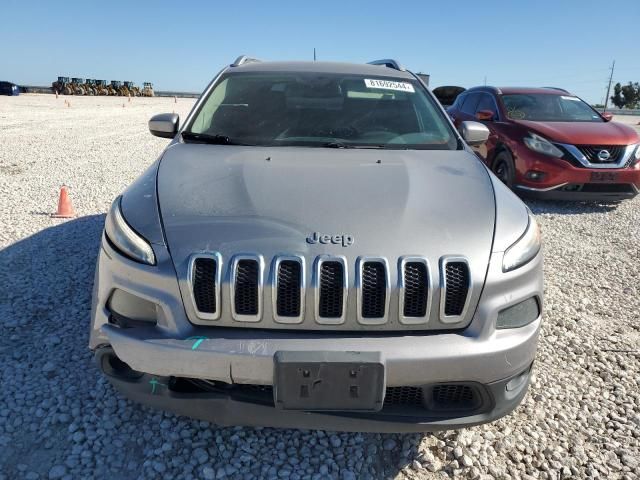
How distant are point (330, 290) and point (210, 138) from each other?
157 cm

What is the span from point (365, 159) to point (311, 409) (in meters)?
1.42

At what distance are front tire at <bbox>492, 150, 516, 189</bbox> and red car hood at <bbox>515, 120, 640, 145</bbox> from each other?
19.1 inches

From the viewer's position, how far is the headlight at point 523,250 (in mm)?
1952

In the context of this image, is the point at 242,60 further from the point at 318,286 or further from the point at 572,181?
the point at 572,181

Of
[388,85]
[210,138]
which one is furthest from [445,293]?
[388,85]

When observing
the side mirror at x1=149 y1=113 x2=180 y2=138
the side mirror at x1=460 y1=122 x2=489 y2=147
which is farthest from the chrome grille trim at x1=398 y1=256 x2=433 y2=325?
the side mirror at x1=149 y1=113 x2=180 y2=138

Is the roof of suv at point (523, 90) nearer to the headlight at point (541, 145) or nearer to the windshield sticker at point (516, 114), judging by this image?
the windshield sticker at point (516, 114)

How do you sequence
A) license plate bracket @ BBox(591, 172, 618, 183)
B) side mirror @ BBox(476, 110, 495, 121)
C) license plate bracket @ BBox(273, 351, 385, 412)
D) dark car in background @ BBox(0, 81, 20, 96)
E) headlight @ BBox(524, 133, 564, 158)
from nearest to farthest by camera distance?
license plate bracket @ BBox(273, 351, 385, 412) → license plate bracket @ BBox(591, 172, 618, 183) → headlight @ BBox(524, 133, 564, 158) → side mirror @ BBox(476, 110, 495, 121) → dark car in background @ BBox(0, 81, 20, 96)

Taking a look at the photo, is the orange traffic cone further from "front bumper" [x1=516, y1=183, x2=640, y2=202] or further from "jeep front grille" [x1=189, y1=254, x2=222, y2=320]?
"front bumper" [x1=516, y1=183, x2=640, y2=202]

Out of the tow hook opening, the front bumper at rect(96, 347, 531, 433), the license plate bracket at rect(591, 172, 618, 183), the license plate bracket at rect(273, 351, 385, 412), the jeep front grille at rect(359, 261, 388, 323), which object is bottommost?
the license plate bracket at rect(591, 172, 618, 183)

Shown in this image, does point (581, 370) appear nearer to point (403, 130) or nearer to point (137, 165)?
point (403, 130)

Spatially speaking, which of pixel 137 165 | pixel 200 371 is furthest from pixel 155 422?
pixel 137 165

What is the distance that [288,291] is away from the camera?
71.1 inches

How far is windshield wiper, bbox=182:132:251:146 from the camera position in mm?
2920
